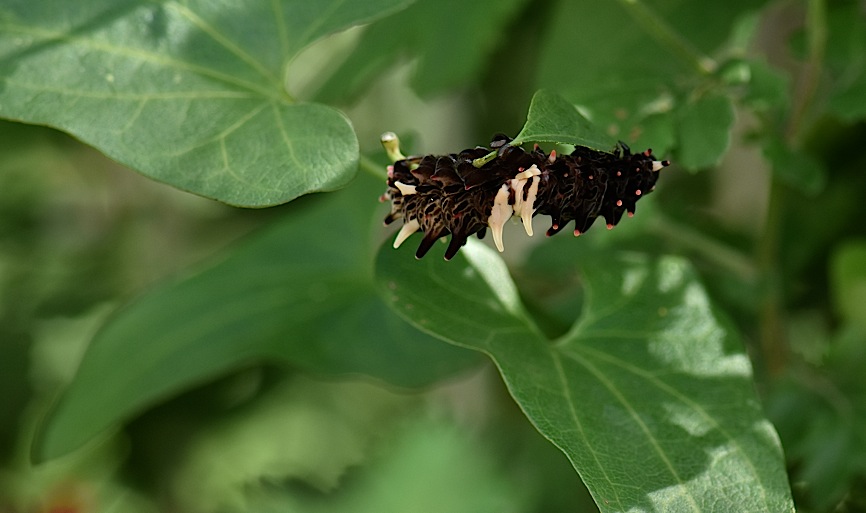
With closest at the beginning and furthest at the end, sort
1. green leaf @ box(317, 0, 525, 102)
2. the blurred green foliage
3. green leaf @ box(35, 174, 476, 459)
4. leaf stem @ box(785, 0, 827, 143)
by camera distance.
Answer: the blurred green foliage, leaf stem @ box(785, 0, 827, 143), green leaf @ box(35, 174, 476, 459), green leaf @ box(317, 0, 525, 102)

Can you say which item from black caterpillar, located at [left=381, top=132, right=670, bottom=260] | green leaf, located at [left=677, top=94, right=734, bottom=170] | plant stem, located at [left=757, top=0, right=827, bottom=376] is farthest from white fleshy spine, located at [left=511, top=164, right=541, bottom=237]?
plant stem, located at [left=757, top=0, right=827, bottom=376]

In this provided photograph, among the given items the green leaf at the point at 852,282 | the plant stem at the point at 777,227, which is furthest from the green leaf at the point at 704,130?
the green leaf at the point at 852,282

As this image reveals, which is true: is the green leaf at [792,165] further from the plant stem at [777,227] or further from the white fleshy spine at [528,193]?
the white fleshy spine at [528,193]

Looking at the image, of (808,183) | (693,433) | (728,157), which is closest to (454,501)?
(693,433)

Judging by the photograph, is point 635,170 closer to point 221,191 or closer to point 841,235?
point 221,191

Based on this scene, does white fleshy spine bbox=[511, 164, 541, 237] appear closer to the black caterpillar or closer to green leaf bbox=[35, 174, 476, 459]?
the black caterpillar

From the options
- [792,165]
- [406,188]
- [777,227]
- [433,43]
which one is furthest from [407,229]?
[433,43]

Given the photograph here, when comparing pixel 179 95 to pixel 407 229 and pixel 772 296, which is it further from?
pixel 772 296
